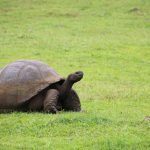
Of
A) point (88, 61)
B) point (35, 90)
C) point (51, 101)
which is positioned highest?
point (35, 90)

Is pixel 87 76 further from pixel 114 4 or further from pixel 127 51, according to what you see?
pixel 114 4

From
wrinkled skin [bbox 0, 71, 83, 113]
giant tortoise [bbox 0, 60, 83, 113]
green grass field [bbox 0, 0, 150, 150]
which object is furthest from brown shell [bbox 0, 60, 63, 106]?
green grass field [bbox 0, 0, 150, 150]

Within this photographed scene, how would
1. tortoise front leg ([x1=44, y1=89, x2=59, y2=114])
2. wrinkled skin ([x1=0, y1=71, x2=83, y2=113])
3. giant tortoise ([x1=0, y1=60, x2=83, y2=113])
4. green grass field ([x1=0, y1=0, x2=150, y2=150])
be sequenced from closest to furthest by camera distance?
green grass field ([x1=0, y1=0, x2=150, y2=150]), tortoise front leg ([x1=44, y1=89, x2=59, y2=114]), wrinkled skin ([x1=0, y1=71, x2=83, y2=113]), giant tortoise ([x1=0, y1=60, x2=83, y2=113])

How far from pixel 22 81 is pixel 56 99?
0.75m

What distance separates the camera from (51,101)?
1216 cm

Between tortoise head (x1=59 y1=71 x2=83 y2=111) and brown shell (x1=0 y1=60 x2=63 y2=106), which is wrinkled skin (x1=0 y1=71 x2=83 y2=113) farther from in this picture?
brown shell (x1=0 y1=60 x2=63 y2=106)

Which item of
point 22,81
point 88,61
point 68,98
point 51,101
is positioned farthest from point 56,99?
point 88,61

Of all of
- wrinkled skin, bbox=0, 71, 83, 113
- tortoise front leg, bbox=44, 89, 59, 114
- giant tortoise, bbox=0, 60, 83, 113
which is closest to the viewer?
tortoise front leg, bbox=44, 89, 59, 114

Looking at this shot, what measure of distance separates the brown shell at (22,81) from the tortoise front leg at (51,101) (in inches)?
7.5

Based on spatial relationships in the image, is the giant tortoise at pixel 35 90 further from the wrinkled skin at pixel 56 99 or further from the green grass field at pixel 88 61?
the green grass field at pixel 88 61

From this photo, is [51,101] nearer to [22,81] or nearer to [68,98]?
[68,98]

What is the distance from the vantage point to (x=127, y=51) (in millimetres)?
23781

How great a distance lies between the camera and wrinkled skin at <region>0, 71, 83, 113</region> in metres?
12.2

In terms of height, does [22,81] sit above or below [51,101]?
above
